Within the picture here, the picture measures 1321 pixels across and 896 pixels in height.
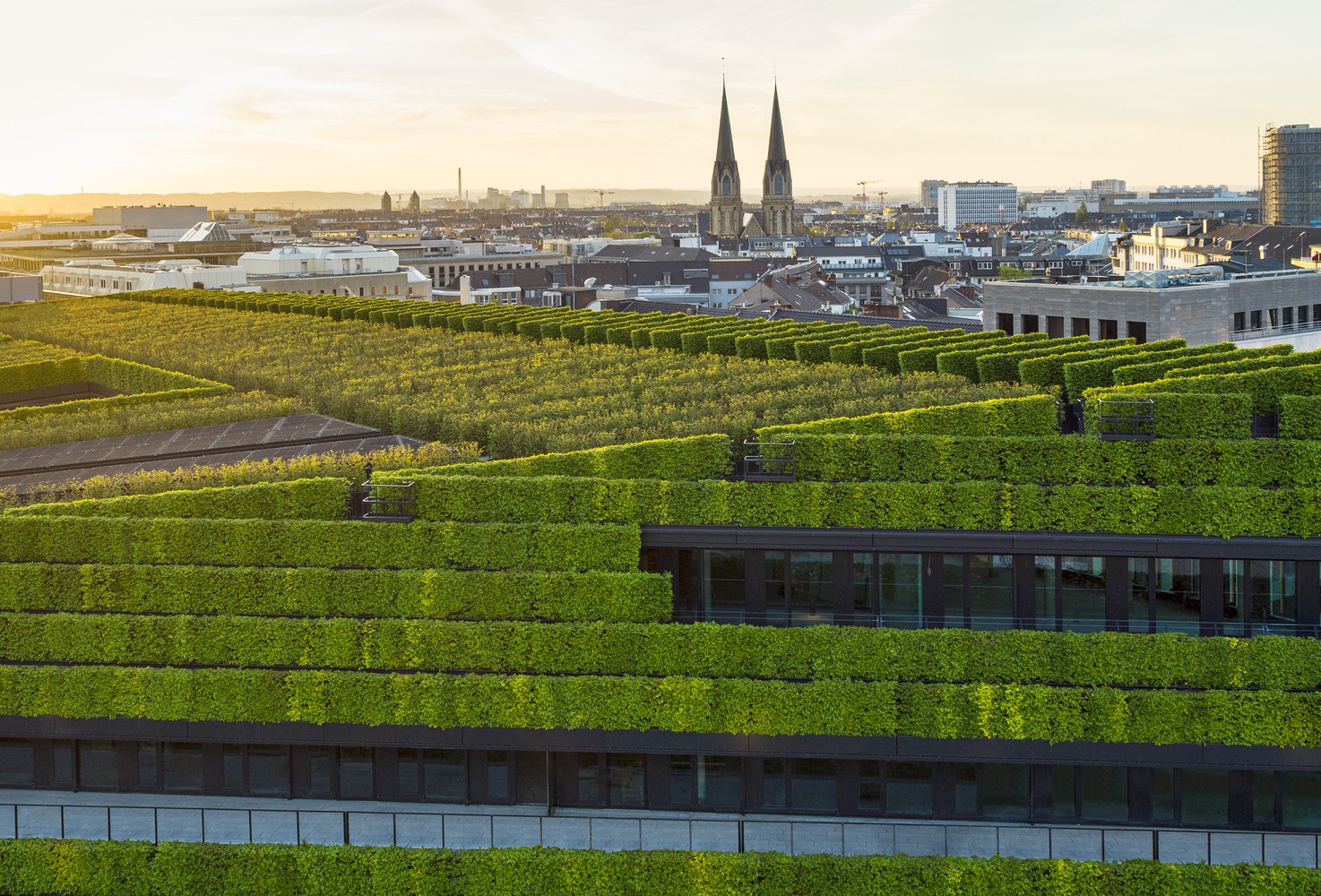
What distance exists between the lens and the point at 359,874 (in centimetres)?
3125

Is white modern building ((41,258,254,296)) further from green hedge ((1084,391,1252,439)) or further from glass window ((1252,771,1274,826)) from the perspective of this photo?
glass window ((1252,771,1274,826))

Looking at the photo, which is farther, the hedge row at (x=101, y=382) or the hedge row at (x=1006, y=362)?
the hedge row at (x=101, y=382)

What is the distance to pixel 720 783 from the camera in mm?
34781

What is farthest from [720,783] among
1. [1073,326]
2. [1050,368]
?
[1073,326]

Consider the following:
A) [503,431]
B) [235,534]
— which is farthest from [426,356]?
[235,534]

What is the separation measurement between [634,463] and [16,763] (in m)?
17.8

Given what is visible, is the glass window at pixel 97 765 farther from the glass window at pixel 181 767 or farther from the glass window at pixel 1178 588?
the glass window at pixel 1178 588

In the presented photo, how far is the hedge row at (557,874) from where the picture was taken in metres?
29.5

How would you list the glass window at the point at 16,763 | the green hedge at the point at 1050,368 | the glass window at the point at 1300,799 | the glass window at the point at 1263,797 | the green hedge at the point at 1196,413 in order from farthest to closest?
the green hedge at the point at 1050,368, the green hedge at the point at 1196,413, the glass window at the point at 16,763, the glass window at the point at 1263,797, the glass window at the point at 1300,799

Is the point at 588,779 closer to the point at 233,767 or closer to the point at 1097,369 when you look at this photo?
the point at 233,767

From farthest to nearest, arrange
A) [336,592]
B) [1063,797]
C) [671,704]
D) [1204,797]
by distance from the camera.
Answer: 1. [336,592]
2. [1063,797]
3. [1204,797]
4. [671,704]

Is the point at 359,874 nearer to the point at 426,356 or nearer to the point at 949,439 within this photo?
the point at 949,439

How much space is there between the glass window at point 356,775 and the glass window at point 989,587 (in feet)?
51.2

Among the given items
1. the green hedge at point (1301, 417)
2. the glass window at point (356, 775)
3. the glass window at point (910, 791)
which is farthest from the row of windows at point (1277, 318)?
the glass window at point (356, 775)
